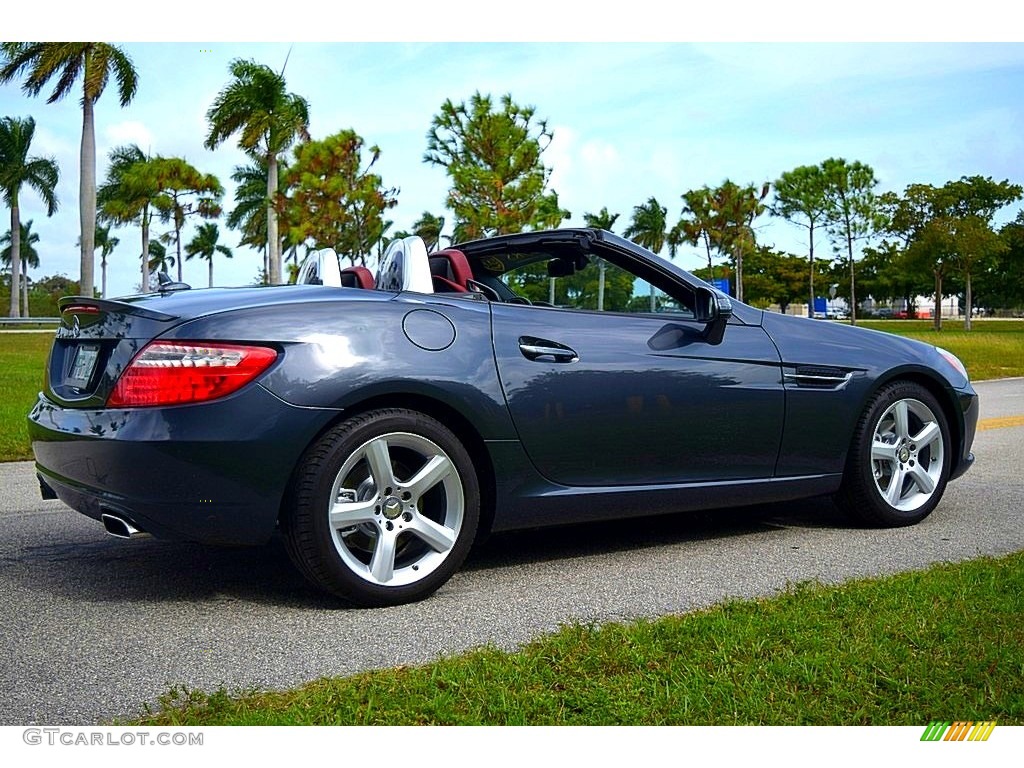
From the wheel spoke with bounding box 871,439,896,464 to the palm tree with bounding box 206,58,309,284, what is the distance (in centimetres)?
4165

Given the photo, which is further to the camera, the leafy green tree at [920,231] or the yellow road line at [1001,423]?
the leafy green tree at [920,231]

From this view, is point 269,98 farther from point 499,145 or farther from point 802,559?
point 802,559

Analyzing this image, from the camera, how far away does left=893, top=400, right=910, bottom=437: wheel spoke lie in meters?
5.76

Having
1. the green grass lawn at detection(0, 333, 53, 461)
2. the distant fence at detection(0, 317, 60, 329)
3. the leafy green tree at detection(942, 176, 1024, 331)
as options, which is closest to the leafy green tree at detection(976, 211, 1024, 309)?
the leafy green tree at detection(942, 176, 1024, 331)

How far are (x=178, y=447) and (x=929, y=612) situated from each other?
2.58 m

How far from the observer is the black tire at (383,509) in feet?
13.4

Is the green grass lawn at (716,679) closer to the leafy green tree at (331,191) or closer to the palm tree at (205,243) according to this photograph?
the leafy green tree at (331,191)

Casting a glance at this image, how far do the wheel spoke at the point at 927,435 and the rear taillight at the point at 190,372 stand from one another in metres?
3.40

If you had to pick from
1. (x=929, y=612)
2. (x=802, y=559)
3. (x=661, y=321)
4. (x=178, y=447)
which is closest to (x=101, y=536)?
(x=178, y=447)

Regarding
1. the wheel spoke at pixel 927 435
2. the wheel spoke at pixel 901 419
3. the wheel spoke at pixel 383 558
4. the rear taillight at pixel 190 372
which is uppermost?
the rear taillight at pixel 190 372

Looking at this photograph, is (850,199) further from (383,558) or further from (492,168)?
(383,558)

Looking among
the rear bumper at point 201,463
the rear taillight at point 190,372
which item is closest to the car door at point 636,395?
the rear bumper at point 201,463

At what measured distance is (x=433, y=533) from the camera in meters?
4.34
